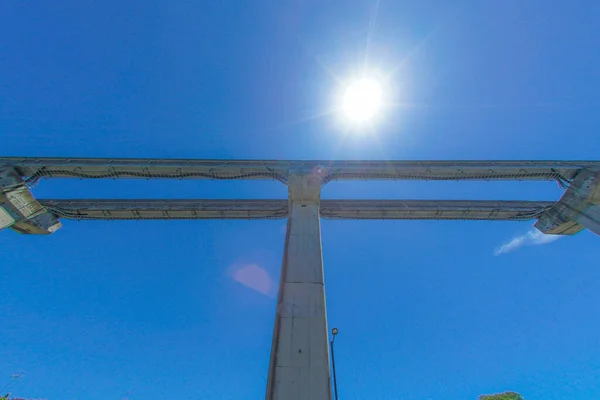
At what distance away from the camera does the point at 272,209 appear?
41.6 feet

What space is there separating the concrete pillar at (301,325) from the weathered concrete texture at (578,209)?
41.0 feet

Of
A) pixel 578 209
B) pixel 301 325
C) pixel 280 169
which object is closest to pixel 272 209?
pixel 280 169

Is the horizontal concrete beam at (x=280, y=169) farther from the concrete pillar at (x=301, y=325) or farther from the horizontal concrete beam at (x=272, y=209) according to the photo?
the concrete pillar at (x=301, y=325)

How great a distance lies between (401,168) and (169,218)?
12212 millimetres

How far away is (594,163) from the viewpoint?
479 inches

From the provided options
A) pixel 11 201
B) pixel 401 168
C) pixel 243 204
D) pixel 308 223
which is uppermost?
pixel 401 168

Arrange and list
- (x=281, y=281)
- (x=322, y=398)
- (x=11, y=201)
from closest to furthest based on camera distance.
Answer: (x=322, y=398), (x=281, y=281), (x=11, y=201)

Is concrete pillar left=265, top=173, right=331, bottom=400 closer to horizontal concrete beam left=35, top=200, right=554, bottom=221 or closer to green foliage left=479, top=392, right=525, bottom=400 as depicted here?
horizontal concrete beam left=35, top=200, right=554, bottom=221

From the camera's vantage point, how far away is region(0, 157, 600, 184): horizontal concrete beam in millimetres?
11711

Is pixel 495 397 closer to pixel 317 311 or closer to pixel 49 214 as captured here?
pixel 317 311

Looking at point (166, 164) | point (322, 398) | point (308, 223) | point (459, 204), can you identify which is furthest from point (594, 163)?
point (166, 164)

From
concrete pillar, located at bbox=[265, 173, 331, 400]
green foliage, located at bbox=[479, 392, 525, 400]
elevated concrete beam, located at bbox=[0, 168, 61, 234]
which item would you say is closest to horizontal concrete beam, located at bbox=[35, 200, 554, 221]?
elevated concrete beam, located at bbox=[0, 168, 61, 234]

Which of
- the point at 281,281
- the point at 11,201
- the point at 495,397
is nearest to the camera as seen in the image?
the point at 281,281

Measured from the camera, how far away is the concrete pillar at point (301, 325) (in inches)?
232
